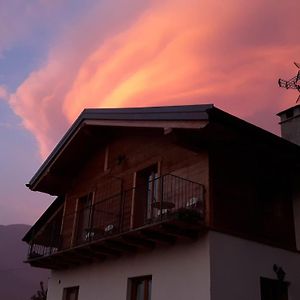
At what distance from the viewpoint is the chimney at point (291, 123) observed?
15531 mm

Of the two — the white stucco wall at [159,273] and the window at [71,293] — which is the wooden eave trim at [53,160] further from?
the window at [71,293]

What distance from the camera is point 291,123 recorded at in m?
15.8

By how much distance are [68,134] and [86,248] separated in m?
4.06

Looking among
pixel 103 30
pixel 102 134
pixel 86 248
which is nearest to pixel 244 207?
pixel 86 248

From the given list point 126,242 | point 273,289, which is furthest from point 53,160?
point 273,289

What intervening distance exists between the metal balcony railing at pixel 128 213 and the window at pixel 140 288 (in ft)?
4.09

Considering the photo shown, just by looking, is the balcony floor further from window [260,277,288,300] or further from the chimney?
the chimney

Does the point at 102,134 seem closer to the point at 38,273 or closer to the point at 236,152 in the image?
the point at 236,152

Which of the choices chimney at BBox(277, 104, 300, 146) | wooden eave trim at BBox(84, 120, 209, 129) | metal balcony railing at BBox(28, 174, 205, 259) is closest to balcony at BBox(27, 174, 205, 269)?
metal balcony railing at BBox(28, 174, 205, 259)

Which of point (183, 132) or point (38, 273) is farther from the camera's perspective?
point (38, 273)

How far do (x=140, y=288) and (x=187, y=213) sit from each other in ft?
9.79

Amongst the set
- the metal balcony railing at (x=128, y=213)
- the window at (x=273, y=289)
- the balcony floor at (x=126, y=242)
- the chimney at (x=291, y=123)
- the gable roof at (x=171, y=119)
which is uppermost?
the chimney at (x=291, y=123)

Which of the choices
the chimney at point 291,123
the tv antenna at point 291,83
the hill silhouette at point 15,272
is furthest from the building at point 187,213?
the hill silhouette at point 15,272

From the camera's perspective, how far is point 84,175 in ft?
54.1
